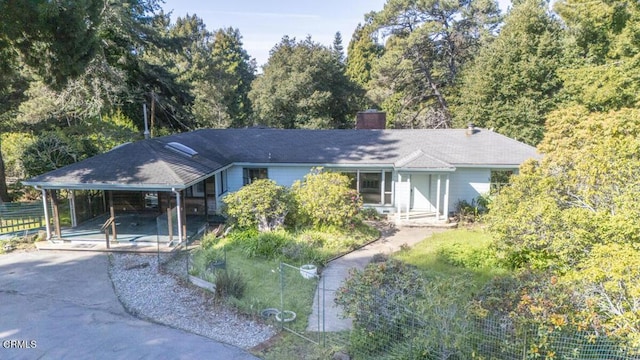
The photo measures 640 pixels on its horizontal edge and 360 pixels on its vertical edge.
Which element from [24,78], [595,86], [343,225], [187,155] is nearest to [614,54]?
[595,86]

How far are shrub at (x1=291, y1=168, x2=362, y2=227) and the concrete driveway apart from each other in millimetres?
6521

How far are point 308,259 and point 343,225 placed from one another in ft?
9.81

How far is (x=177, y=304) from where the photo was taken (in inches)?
356

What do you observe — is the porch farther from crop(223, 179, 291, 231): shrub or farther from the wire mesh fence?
the wire mesh fence

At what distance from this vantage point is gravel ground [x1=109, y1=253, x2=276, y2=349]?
782 cm

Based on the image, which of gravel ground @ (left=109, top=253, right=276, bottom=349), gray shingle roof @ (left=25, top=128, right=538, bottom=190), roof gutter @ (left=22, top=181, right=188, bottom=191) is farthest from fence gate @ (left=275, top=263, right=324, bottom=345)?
gray shingle roof @ (left=25, top=128, right=538, bottom=190)

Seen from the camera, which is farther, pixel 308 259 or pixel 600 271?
pixel 308 259

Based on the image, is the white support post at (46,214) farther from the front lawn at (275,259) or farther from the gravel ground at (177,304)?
the front lawn at (275,259)

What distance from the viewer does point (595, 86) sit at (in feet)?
61.7

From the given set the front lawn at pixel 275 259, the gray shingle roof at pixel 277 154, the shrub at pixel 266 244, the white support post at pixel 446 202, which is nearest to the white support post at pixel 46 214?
the gray shingle roof at pixel 277 154

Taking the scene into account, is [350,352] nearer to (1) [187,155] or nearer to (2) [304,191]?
(2) [304,191]

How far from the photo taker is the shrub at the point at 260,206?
1353 cm

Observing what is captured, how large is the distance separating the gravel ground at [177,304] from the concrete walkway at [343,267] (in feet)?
3.83

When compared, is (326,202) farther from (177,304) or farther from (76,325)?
(76,325)
